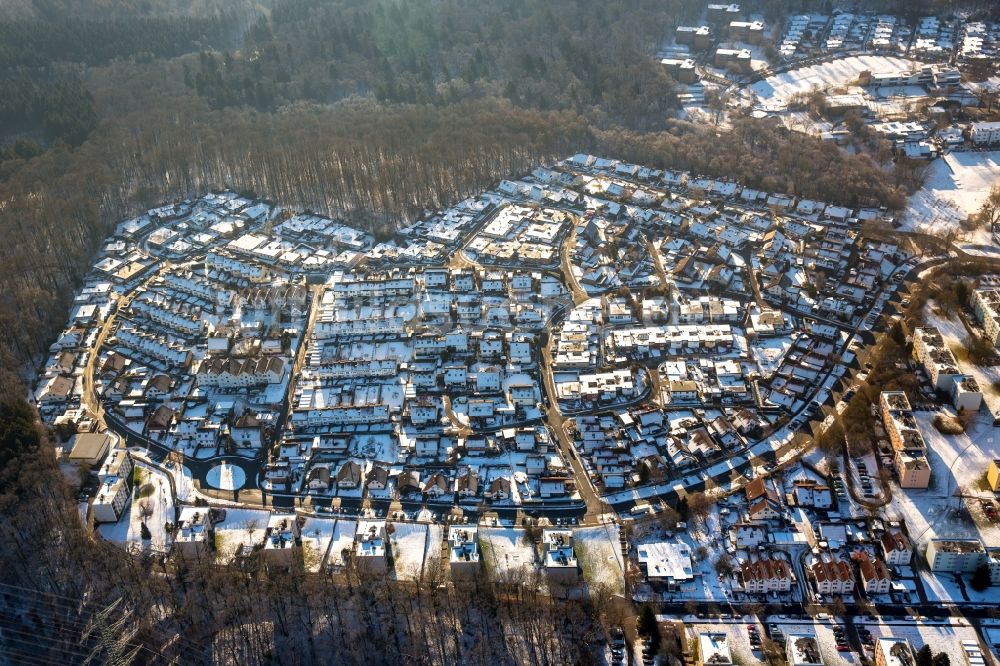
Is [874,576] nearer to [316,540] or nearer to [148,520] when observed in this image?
[316,540]

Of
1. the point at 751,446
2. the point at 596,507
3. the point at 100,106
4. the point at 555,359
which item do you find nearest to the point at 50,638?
the point at 596,507

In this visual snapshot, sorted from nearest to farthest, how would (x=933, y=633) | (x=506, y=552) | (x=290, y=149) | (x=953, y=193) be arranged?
(x=933, y=633), (x=506, y=552), (x=953, y=193), (x=290, y=149)

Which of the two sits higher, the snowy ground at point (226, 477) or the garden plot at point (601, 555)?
the garden plot at point (601, 555)

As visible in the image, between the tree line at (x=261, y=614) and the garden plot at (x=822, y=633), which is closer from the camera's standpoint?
the garden plot at (x=822, y=633)

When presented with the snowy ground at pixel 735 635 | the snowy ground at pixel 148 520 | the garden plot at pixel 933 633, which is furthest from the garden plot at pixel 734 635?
the snowy ground at pixel 148 520

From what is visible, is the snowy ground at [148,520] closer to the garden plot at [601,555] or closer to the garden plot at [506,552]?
the garden plot at [506,552]

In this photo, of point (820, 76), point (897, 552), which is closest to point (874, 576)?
point (897, 552)
